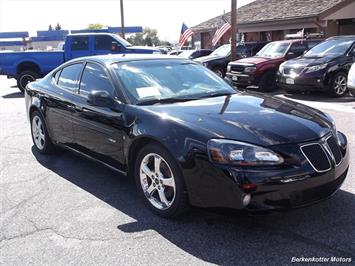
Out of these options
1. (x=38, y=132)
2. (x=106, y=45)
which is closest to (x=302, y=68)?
(x=38, y=132)

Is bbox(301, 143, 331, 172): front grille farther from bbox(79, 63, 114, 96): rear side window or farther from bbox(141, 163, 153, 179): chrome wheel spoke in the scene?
bbox(79, 63, 114, 96): rear side window

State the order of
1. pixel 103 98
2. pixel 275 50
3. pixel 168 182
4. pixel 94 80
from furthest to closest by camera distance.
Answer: pixel 275 50 < pixel 94 80 < pixel 103 98 < pixel 168 182

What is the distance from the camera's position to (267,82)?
13.3m

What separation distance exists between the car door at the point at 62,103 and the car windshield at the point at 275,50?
31.1 feet

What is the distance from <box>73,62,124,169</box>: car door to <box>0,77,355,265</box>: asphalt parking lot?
1.39 feet

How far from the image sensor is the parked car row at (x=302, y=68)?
11.1 meters

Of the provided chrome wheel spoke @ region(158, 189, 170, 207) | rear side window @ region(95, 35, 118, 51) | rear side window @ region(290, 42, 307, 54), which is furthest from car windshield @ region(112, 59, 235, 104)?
rear side window @ region(95, 35, 118, 51)

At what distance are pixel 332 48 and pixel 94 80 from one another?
8.99 meters

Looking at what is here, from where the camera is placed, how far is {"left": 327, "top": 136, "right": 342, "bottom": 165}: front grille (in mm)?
3547

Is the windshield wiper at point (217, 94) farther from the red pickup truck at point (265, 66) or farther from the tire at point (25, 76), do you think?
the tire at point (25, 76)

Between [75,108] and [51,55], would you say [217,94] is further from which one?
[51,55]

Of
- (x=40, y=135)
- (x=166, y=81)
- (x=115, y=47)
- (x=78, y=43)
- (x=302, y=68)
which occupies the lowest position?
(x=40, y=135)

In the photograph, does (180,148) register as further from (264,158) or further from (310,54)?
(310,54)

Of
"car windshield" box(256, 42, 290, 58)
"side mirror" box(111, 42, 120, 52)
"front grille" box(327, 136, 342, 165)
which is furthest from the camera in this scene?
"side mirror" box(111, 42, 120, 52)
